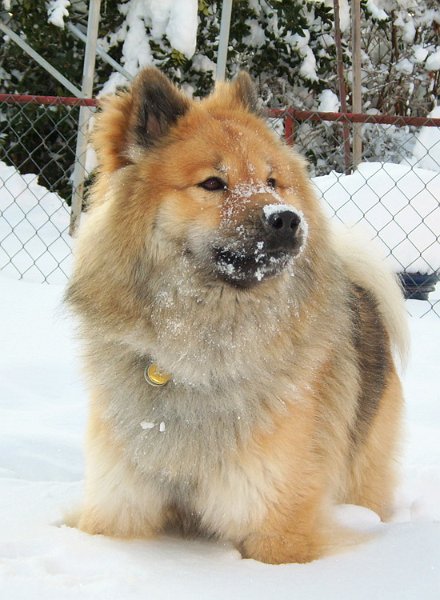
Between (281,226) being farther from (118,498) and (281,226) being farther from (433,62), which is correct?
(433,62)

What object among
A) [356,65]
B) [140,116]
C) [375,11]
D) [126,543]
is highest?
[375,11]

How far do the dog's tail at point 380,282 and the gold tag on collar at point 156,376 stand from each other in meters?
0.85

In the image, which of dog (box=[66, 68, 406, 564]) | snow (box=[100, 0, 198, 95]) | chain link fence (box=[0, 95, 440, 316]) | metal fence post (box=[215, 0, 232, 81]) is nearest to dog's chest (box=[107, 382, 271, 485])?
dog (box=[66, 68, 406, 564])

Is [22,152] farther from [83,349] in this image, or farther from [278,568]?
[278,568]

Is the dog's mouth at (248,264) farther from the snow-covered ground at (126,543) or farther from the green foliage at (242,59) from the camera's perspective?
the green foliage at (242,59)

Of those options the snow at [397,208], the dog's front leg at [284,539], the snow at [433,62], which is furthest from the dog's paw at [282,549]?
the snow at [433,62]

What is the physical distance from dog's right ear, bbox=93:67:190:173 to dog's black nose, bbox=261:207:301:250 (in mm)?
411

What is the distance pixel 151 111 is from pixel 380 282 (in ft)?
3.20

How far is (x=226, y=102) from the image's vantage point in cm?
225

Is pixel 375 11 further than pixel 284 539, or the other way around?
pixel 375 11

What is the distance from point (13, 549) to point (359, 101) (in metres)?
5.55

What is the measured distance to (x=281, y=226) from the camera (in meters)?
1.84

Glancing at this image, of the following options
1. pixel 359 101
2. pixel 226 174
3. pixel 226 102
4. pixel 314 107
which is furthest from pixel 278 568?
pixel 314 107

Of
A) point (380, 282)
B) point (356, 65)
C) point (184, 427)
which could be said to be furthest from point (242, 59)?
point (184, 427)
